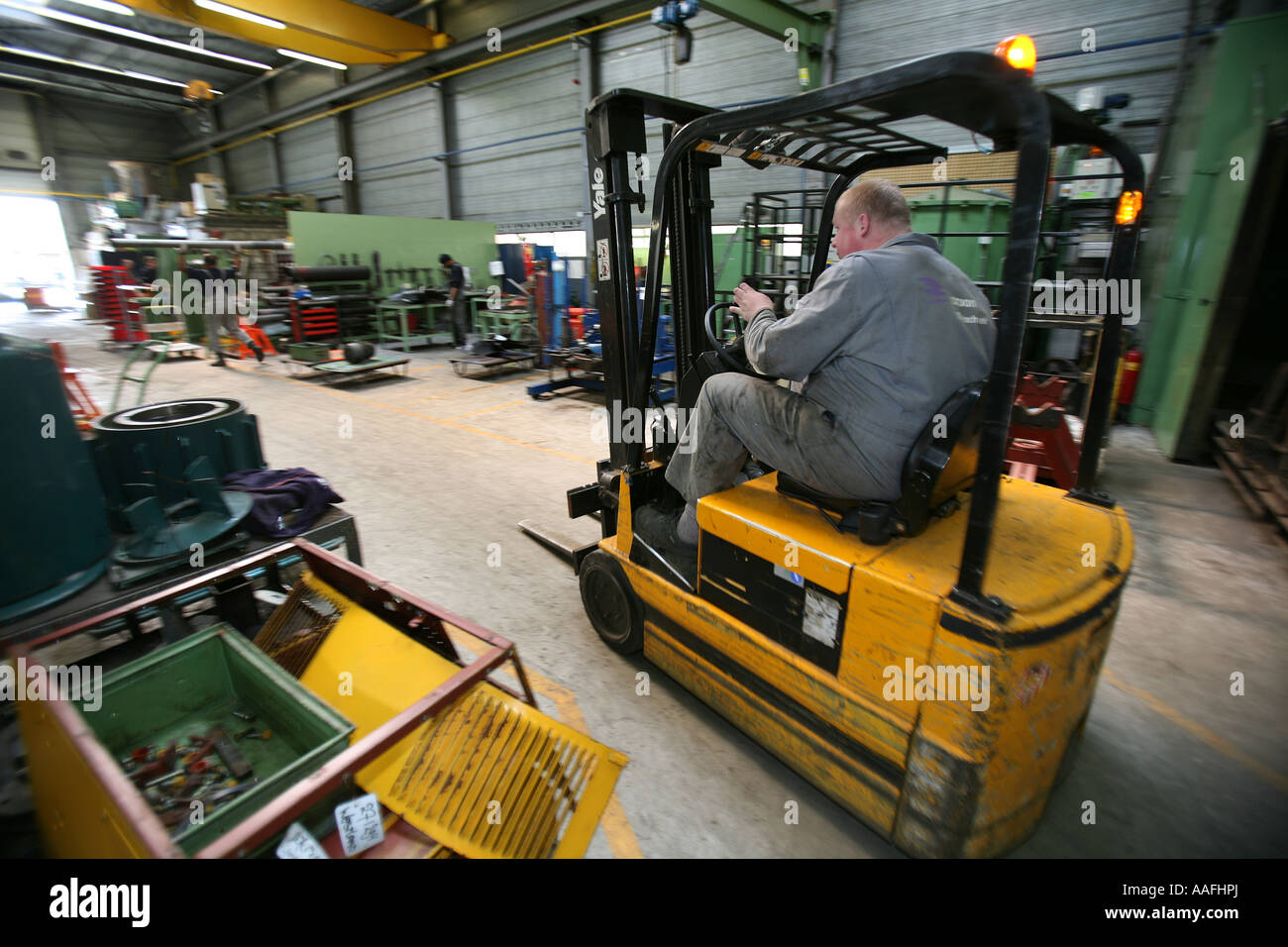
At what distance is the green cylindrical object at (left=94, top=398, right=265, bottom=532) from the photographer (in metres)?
3.09

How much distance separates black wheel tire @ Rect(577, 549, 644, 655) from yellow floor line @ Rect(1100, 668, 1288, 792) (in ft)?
7.90

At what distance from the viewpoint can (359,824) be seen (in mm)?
1579

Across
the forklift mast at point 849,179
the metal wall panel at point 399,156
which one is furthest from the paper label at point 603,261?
the metal wall panel at point 399,156

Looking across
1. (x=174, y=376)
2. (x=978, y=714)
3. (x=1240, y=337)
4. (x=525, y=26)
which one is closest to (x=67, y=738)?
(x=978, y=714)

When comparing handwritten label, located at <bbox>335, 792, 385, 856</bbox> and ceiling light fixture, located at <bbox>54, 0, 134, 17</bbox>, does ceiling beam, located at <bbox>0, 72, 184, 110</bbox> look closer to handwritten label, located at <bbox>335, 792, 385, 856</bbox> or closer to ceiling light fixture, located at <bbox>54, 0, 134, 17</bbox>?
ceiling light fixture, located at <bbox>54, 0, 134, 17</bbox>

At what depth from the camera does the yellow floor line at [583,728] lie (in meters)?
2.15

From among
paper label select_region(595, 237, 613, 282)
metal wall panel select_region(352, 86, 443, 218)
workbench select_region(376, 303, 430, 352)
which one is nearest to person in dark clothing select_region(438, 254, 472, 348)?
workbench select_region(376, 303, 430, 352)

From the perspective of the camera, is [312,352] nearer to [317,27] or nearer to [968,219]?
[317,27]

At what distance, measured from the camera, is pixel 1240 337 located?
7113 mm

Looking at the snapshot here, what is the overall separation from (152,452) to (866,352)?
3.47 m

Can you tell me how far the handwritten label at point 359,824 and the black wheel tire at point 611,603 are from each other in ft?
4.96

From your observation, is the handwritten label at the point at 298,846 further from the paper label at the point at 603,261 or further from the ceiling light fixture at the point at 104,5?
the ceiling light fixture at the point at 104,5

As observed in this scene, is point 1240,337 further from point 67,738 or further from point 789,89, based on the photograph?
point 67,738
